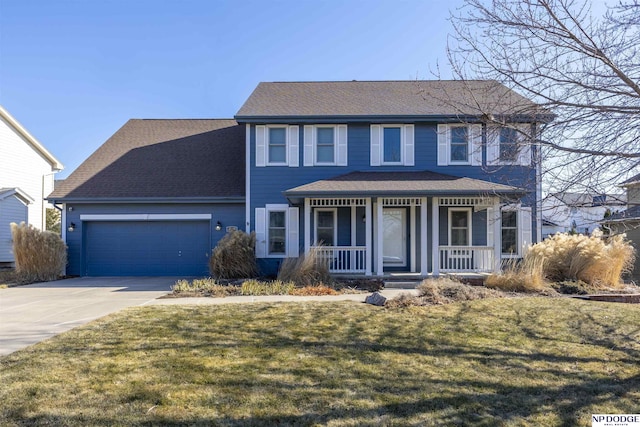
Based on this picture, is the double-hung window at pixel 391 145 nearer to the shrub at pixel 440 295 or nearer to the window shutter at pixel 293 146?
the window shutter at pixel 293 146

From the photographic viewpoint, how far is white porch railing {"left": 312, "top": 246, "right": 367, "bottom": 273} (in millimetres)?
11312

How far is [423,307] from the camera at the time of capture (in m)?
7.22

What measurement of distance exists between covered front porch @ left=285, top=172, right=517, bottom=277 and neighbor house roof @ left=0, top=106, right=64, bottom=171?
49.4 ft

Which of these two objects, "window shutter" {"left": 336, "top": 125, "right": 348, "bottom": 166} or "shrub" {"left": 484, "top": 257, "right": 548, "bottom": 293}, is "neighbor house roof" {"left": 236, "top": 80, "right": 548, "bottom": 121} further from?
"shrub" {"left": 484, "top": 257, "right": 548, "bottom": 293}

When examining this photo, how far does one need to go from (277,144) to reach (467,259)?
7320mm

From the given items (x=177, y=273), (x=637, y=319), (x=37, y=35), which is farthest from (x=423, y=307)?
(x=37, y=35)

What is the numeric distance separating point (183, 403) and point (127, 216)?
38.4ft

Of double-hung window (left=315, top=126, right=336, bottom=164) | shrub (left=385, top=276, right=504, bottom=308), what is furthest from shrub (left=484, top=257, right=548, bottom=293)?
double-hung window (left=315, top=126, right=336, bottom=164)

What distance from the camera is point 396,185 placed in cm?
1129

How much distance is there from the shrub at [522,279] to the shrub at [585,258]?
1.10 ft

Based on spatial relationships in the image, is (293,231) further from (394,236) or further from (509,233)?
(509,233)

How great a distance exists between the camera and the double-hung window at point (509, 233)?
494 inches

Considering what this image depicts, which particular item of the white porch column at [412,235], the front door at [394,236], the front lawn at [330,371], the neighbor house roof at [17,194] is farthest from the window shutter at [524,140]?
the neighbor house roof at [17,194]

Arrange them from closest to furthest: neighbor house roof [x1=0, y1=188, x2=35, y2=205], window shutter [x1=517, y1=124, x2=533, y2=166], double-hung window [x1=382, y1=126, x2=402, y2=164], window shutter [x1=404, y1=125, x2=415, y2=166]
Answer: window shutter [x1=517, y1=124, x2=533, y2=166] < window shutter [x1=404, y1=125, x2=415, y2=166] < double-hung window [x1=382, y1=126, x2=402, y2=164] < neighbor house roof [x1=0, y1=188, x2=35, y2=205]
